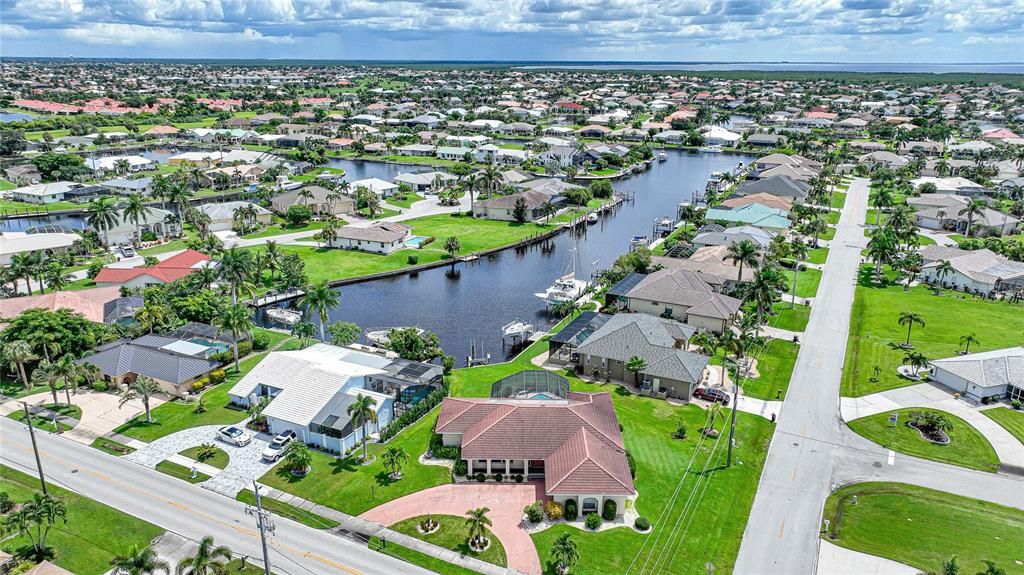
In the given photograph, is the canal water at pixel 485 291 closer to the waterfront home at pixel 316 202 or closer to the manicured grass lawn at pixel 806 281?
the manicured grass lawn at pixel 806 281

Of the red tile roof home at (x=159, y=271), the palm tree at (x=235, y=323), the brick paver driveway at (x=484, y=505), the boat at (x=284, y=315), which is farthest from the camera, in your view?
the red tile roof home at (x=159, y=271)

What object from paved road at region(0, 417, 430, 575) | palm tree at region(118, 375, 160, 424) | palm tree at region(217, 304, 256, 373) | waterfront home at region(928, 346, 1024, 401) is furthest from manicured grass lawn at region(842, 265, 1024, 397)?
palm tree at region(118, 375, 160, 424)

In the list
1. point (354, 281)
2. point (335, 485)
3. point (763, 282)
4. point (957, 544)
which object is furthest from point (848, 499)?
point (354, 281)

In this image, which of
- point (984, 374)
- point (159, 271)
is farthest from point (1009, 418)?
point (159, 271)

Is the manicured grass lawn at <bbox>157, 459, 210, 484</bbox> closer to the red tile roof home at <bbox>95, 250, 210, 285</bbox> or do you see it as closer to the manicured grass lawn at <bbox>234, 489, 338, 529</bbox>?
the manicured grass lawn at <bbox>234, 489, 338, 529</bbox>

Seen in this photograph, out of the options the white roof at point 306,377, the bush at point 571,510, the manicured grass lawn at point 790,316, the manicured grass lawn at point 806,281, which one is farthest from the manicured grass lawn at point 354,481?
the manicured grass lawn at point 806,281

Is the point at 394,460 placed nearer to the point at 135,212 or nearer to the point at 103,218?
the point at 103,218
